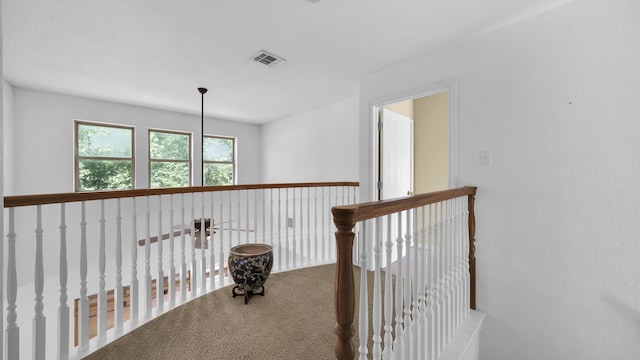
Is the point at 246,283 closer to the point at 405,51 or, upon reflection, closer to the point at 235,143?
the point at 405,51

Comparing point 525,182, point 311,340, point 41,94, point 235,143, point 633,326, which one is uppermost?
point 41,94

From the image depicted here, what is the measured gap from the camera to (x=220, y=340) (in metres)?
1.82

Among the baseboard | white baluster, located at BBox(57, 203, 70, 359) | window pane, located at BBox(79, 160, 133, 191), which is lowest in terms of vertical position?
the baseboard

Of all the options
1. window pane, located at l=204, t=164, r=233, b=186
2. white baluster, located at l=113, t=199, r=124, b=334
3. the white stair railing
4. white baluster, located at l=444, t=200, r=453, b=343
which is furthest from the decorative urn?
window pane, located at l=204, t=164, r=233, b=186

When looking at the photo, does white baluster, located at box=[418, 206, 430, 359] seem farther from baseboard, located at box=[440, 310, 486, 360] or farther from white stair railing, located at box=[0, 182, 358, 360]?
white stair railing, located at box=[0, 182, 358, 360]

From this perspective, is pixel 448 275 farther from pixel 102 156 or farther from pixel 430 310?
pixel 102 156

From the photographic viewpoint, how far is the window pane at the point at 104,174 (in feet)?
13.4

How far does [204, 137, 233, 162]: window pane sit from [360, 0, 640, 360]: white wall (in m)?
4.69

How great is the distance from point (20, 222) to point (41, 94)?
1.73m

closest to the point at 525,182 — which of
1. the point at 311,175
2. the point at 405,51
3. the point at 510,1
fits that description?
the point at 510,1

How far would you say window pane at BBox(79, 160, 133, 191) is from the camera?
4.08 m

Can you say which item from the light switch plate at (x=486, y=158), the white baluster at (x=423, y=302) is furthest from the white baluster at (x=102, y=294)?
the light switch plate at (x=486, y=158)

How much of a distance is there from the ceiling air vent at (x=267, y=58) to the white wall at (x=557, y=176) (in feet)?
5.41

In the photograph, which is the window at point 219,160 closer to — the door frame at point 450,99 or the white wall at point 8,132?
the white wall at point 8,132
